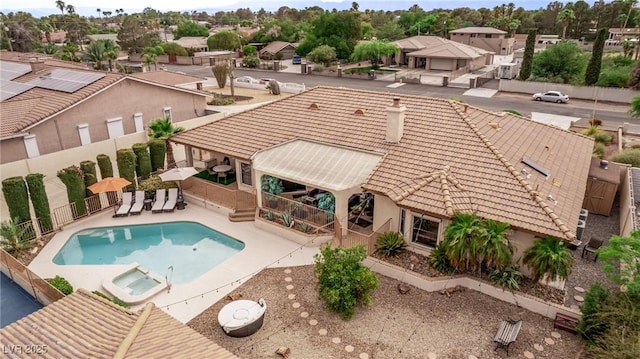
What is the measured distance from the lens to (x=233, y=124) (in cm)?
2852

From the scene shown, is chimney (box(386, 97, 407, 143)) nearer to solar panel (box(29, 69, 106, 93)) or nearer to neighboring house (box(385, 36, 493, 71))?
solar panel (box(29, 69, 106, 93))

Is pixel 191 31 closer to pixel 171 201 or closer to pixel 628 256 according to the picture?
pixel 171 201

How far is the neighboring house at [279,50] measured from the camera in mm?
96375

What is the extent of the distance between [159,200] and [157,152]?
13.6 feet

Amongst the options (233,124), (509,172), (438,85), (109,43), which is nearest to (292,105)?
(233,124)

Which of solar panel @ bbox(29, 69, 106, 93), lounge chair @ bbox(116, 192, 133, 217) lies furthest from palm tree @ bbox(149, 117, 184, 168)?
solar panel @ bbox(29, 69, 106, 93)

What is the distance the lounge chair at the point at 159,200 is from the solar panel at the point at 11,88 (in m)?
20.5

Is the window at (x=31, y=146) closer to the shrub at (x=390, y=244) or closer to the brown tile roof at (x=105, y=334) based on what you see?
the brown tile roof at (x=105, y=334)

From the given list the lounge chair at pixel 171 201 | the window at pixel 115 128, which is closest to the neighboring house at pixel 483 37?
the window at pixel 115 128

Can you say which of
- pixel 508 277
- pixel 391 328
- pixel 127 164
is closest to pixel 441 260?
pixel 508 277

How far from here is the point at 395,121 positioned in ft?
73.8

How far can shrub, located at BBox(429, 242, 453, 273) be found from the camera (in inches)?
720

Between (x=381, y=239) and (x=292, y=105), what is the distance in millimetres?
13614

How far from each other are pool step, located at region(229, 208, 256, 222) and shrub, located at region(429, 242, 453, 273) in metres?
11.0
